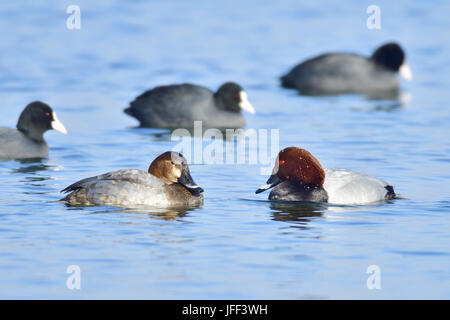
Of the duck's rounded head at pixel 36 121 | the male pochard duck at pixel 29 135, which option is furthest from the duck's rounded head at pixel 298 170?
the duck's rounded head at pixel 36 121

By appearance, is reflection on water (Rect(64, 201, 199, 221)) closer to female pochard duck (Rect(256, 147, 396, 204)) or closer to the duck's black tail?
female pochard duck (Rect(256, 147, 396, 204))

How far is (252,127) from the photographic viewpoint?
20.6 meters

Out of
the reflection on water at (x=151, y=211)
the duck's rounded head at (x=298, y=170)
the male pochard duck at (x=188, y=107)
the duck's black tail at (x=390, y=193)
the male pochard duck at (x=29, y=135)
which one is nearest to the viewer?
the reflection on water at (x=151, y=211)

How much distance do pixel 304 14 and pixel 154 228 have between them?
2344cm

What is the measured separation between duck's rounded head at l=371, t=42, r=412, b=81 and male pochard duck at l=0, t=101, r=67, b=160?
10714mm

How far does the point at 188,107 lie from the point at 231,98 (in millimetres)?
873

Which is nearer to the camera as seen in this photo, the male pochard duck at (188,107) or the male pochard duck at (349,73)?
the male pochard duck at (188,107)

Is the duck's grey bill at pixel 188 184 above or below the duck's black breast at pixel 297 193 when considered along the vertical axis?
above

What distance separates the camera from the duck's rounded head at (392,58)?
25969 mm

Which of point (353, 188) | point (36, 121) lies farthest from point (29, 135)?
point (353, 188)

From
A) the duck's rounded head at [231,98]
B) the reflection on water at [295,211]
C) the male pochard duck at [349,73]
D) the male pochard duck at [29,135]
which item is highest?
the male pochard duck at [349,73]

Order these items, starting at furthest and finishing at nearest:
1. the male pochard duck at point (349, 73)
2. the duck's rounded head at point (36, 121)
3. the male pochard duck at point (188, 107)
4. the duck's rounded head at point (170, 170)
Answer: the male pochard duck at point (349, 73)
the male pochard duck at point (188, 107)
the duck's rounded head at point (36, 121)
the duck's rounded head at point (170, 170)

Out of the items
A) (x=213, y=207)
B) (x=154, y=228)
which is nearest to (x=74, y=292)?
(x=154, y=228)

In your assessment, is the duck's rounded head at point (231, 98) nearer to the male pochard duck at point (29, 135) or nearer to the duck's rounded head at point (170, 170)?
the male pochard duck at point (29, 135)
